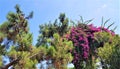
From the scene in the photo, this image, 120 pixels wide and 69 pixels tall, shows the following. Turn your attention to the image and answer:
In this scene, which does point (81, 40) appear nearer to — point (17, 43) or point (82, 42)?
point (82, 42)

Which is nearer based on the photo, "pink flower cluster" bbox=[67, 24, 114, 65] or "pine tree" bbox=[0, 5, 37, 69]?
"pine tree" bbox=[0, 5, 37, 69]

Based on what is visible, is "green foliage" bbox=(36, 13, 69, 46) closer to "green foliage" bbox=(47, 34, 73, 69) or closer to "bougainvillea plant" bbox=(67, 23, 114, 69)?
"bougainvillea plant" bbox=(67, 23, 114, 69)

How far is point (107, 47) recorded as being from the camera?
13.2 meters

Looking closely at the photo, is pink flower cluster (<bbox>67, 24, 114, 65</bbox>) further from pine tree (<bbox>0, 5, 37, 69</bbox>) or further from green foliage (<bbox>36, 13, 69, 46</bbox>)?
pine tree (<bbox>0, 5, 37, 69</bbox>)

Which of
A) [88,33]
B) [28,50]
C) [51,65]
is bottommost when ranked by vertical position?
[51,65]

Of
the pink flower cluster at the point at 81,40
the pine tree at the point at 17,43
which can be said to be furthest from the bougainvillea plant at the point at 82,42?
the pine tree at the point at 17,43

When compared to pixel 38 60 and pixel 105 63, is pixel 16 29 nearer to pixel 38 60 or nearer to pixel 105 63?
pixel 38 60

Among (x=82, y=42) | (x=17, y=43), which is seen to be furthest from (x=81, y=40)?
(x=17, y=43)

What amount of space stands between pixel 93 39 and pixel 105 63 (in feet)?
16.3

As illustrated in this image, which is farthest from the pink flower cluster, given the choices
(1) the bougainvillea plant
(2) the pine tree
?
(2) the pine tree

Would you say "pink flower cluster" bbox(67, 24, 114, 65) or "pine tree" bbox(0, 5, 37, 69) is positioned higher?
"pink flower cluster" bbox(67, 24, 114, 65)

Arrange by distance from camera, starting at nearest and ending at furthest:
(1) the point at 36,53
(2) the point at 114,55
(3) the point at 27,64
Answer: (3) the point at 27,64 < (1) the point at 36,53 < (2) the point at 114,55

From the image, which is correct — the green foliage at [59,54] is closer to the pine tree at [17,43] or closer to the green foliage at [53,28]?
the pine tree at [17,43]

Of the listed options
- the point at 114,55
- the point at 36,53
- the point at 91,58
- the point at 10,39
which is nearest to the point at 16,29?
the point at 10,39
